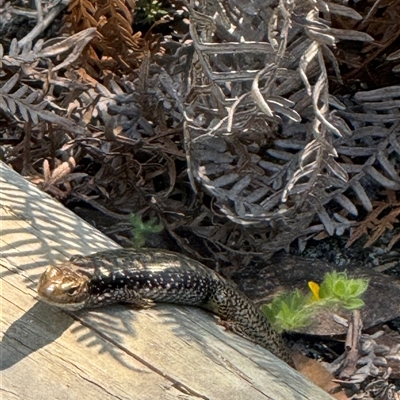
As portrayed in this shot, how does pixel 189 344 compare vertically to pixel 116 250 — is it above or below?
below

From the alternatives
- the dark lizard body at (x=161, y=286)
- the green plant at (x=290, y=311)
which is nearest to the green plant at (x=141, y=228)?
the dark lizard body at (x=161, y=286)

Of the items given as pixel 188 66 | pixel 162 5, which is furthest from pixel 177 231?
pixel 162 5

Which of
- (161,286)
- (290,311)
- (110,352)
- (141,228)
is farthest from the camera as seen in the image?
(141,228)

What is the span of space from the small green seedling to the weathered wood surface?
1.22 feet

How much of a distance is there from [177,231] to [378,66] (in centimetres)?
143

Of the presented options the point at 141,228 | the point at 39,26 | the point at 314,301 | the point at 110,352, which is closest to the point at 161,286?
the point at 141,228

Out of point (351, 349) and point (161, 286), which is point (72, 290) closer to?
point (161, 286)

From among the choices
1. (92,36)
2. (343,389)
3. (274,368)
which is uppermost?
(92,36)

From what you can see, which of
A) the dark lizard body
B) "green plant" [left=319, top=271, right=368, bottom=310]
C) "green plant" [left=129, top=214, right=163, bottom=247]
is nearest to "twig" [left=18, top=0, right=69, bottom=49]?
"green plant" [left=129, top=214, right=163, bottom=247]

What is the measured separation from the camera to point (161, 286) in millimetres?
3553

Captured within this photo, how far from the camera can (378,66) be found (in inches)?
156

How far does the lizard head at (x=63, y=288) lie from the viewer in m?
3.00

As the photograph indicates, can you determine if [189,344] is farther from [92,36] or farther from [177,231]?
[92,36]

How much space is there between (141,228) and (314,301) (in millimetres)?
986
